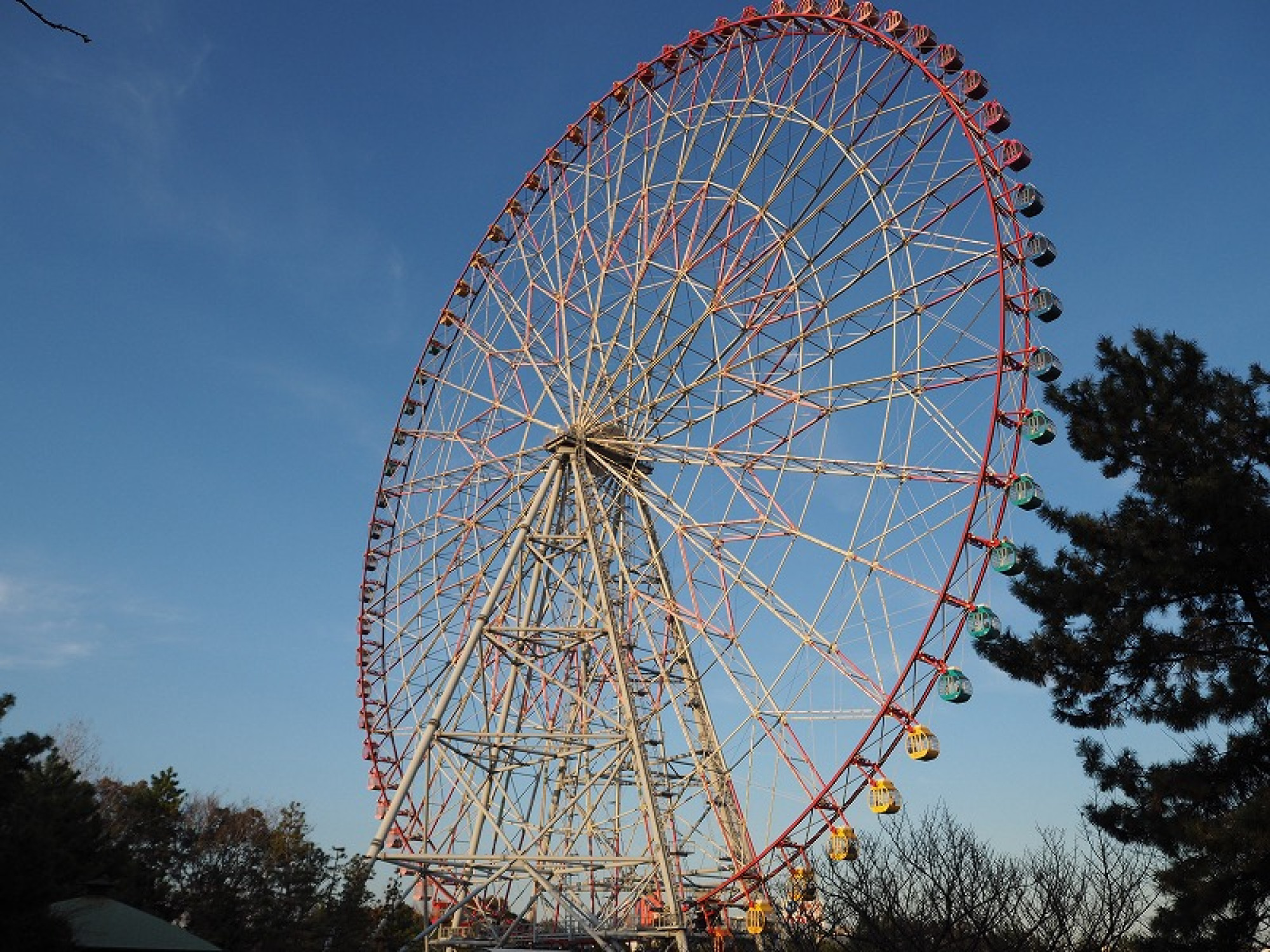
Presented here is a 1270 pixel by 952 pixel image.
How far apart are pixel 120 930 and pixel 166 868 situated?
2487 cm

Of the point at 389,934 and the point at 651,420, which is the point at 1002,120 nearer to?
the point at 651,420

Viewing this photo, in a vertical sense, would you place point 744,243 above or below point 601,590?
above

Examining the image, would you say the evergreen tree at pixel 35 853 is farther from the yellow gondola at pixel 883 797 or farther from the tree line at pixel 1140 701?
the yellow gondola at pixel 883 797

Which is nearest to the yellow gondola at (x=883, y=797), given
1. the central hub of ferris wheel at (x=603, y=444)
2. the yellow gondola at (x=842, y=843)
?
the yellow gondola at (x=842, y=843)

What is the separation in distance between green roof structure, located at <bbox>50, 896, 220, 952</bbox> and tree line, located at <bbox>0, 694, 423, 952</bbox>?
0.44 metres

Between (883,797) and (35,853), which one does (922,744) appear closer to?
(883,797)

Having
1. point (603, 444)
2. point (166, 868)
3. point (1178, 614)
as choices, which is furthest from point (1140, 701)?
point (166, 868)

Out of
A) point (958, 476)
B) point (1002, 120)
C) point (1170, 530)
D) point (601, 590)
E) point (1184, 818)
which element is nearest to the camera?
point (1184, 818)

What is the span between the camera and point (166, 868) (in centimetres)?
3747

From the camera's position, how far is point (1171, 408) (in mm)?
16125

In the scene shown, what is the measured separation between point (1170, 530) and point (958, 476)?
4.24 meters

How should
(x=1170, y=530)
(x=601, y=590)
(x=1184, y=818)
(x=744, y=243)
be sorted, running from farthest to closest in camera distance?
(x=744, y=243)
(x=601, y=590)
(x=1170, y=530)
(x=1184, y=818)

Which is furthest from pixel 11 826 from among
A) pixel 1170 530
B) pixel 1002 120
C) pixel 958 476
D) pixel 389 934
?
pixel 389 934

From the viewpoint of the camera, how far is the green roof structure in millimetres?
14828
